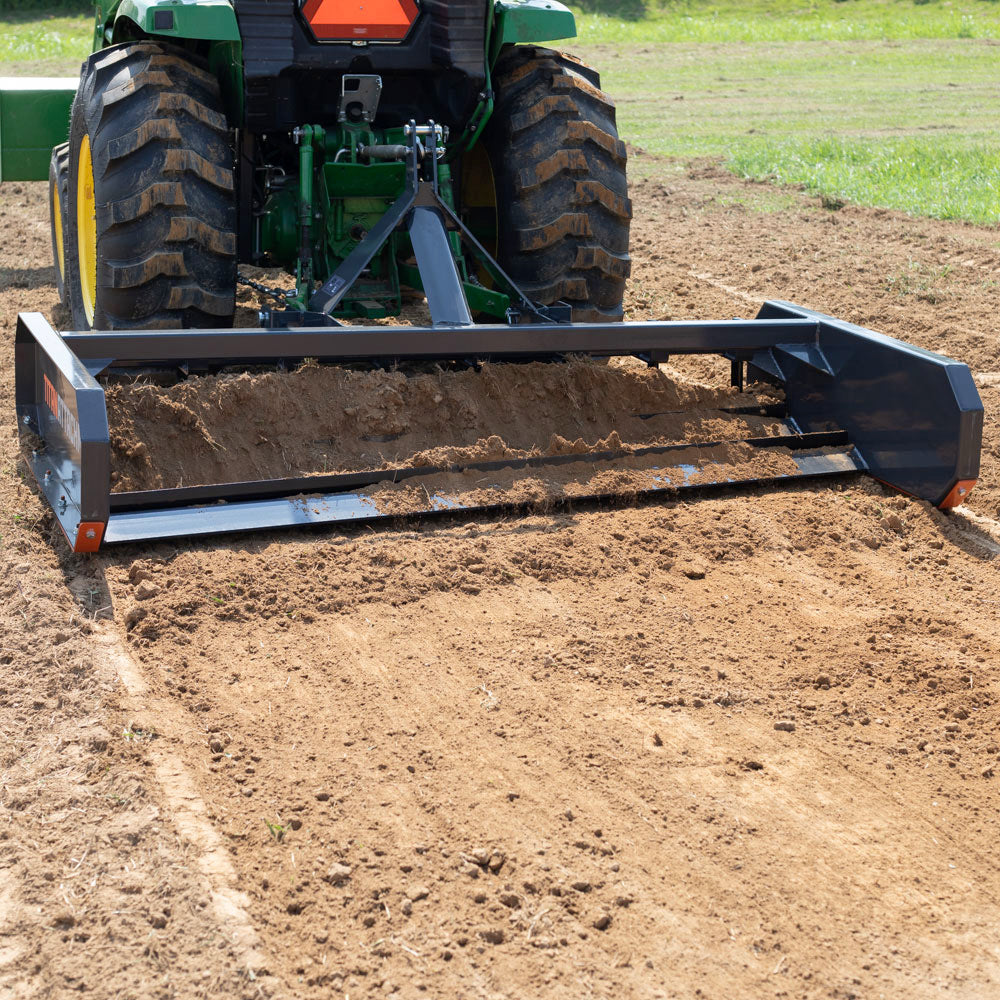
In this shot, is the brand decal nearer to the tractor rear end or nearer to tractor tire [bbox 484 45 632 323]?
the tractor rear end

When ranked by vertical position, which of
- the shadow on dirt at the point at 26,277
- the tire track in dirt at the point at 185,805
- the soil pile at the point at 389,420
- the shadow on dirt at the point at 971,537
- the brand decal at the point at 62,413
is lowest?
the shadow on dirt at the point at 26,277

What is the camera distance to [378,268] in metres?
5.74

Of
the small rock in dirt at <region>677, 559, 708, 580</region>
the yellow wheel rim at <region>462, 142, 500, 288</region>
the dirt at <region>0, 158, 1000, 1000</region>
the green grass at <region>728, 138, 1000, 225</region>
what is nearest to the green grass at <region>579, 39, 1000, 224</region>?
the green grass at <region>728, 138, 1000, 225</region>

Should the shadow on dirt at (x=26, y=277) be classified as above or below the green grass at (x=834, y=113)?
below

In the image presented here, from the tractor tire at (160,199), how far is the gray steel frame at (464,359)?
Result: 1.52 feet

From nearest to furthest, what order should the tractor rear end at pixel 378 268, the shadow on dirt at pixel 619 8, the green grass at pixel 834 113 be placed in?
the tractor rear end at pixel 378 268 < the green grass at pixel 834 113 < the shadow on dirt at pixel 619 8

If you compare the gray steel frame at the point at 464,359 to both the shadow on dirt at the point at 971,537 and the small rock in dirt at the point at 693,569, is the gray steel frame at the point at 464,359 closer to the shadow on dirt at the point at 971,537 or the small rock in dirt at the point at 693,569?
the shadow on dirt at the point at 971,537

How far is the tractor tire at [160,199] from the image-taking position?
4.86 m

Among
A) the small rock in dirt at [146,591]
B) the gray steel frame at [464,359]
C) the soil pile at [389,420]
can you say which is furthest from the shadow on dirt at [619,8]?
the small rock in dirt at [146,591]

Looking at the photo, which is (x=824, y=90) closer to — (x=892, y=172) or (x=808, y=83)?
(x=808, y=83)

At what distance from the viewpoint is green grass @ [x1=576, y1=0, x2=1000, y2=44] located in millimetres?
27547

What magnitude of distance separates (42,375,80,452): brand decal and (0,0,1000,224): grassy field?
25.8 feet

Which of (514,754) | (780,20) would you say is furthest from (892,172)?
(780,20)

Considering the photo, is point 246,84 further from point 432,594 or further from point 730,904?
point 730,904
